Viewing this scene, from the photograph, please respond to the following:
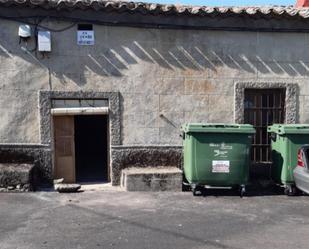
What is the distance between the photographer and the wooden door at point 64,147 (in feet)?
34.8

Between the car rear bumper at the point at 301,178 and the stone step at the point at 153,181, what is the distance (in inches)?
88.5

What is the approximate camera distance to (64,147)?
10.6m

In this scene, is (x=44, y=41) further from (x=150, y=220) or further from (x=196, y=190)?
(x=150, y=220)

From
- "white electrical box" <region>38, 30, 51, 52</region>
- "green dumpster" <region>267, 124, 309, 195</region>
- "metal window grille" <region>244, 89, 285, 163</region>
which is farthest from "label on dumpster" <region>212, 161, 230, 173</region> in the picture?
"white electrical box" <region>38, 30, 51, 52</region>

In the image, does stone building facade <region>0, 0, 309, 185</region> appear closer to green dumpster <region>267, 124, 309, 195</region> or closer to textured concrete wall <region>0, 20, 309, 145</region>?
textured concrete wall <region>0, 20, 309, 145</region>

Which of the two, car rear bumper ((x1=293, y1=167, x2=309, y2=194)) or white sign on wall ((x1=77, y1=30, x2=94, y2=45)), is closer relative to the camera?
car rear bumper ((x1=293, y1=167, x2=309, y2=194))

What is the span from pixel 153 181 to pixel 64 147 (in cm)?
207

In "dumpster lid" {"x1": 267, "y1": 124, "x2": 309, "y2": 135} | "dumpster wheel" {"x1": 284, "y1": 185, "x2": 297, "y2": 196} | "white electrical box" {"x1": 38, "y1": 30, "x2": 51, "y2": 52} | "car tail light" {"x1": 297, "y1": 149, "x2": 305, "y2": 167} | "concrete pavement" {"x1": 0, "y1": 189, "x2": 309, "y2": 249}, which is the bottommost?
"concrete pavement" {"x1": 0, "y1": 189, "x2": 309, "y2": 249}

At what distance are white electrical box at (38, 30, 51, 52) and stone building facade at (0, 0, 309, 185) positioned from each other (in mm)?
127

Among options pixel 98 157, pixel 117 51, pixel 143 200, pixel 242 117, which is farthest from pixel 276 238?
pixel 98 157

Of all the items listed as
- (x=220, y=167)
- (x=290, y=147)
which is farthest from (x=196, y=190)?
(x=290, y=147)

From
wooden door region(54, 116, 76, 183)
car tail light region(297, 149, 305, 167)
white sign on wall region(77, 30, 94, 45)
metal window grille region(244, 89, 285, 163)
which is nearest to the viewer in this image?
car tail light region(297, 149, 305, 167)

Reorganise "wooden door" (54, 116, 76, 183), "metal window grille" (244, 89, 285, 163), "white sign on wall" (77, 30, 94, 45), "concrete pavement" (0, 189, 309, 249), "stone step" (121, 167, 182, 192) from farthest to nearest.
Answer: "metal window grille" (244, 89, 285, 163)
"wooden door" (54, 116, 76, 183)
"white sign on wall" (77, 30, 94, 45)
"stone step" (121, 167, 182, 192)
"concrete pavement" (0, 189, 309, 249)

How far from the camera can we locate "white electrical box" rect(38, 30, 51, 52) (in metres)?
10.2
